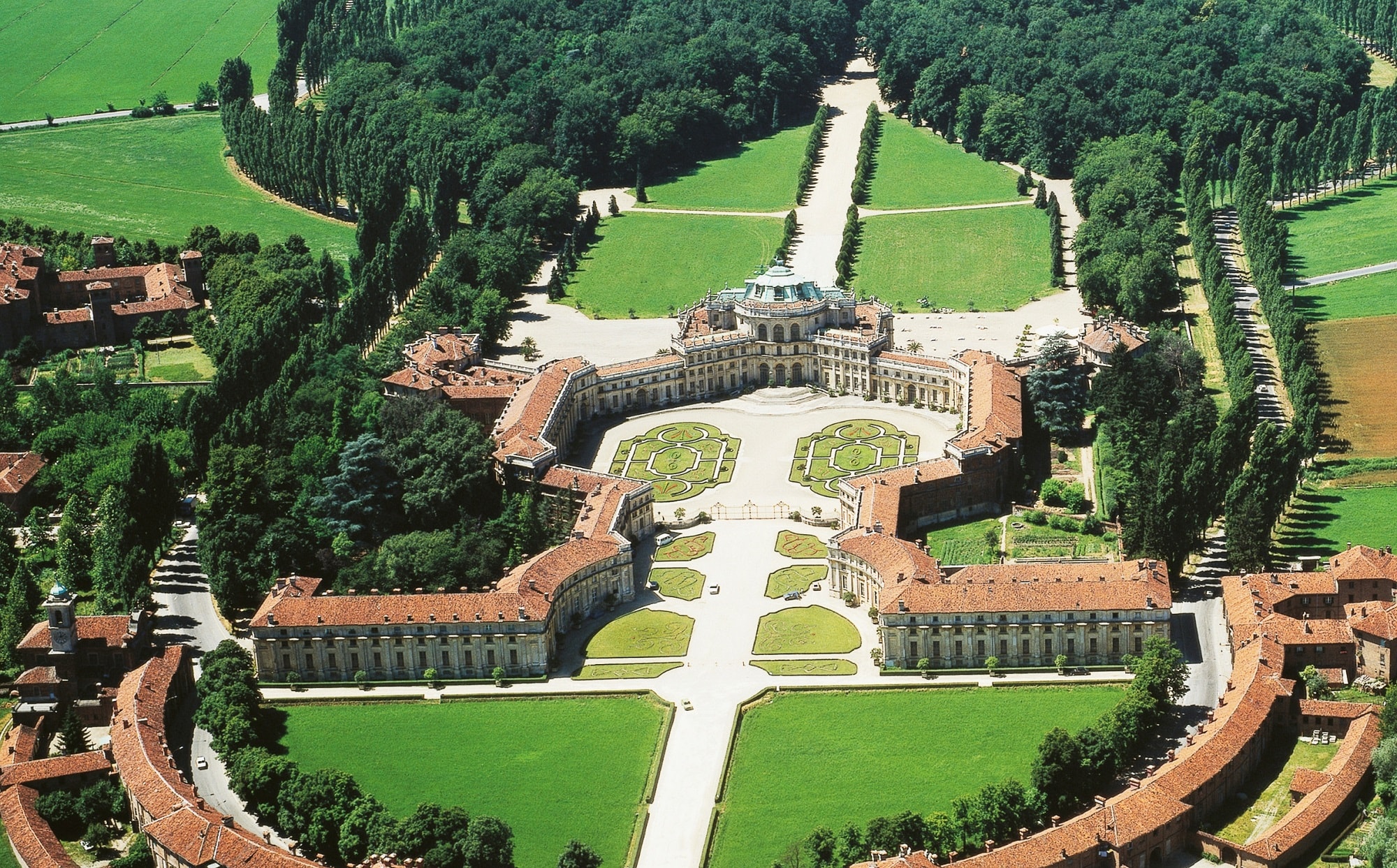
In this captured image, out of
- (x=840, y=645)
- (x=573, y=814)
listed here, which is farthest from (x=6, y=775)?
(x=840, y=645)

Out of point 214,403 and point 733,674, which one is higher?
point 214,403

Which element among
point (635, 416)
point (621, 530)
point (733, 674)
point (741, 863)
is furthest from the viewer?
point (635, 416)

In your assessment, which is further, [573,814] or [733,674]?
[733,674]

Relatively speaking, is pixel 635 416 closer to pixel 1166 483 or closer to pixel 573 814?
pixel 1166 483

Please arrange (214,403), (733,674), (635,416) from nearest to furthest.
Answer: (733,674), (214,403), (635,416)

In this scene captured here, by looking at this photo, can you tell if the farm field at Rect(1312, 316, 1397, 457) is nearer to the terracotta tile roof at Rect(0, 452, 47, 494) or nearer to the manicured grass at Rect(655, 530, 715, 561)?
the manicured grass at Rect(655, 530, 715, 561)

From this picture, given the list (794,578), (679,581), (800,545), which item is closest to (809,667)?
(794,578)

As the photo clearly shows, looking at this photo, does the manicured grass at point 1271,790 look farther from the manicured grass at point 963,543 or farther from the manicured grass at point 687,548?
the manicured grass at point 687,548
